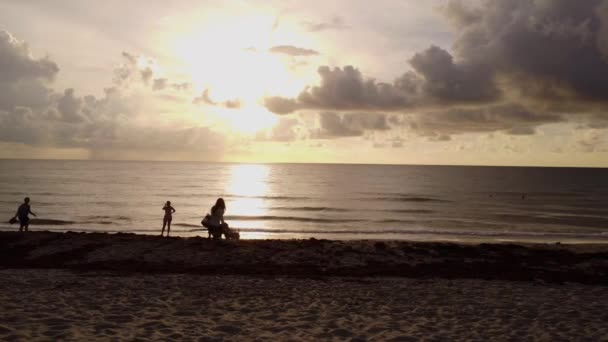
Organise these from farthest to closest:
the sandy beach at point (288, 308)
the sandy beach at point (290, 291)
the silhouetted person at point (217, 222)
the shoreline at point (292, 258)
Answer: the silhouetted person at point (217, 222) < the shoreline at point (292, 258) < the sandy beach at point (290, 291) < the sandy beach at point (288, 308)

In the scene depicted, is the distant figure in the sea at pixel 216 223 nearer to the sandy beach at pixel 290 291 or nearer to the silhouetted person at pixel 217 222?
the silhouetted person at pixel 217 222

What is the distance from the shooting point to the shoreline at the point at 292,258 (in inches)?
536

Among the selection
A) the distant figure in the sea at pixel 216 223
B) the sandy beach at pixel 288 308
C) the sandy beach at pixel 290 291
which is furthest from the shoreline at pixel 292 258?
the sandy beach at pixel 288 308

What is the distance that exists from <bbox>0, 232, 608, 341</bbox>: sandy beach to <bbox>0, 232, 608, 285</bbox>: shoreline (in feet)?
0.19

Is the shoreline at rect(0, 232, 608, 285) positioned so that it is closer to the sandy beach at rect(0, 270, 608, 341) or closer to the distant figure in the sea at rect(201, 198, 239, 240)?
the distant figure in the sea at rect(201, 198, 239, 240)

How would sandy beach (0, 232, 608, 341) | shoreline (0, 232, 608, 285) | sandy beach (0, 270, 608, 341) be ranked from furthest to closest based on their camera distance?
shoreline (0, 232, 608, 285) < sandy beach (0, 232, 608, 341) < sandy beach (0, 270, 608, 341)

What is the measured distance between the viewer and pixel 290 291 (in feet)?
36.6

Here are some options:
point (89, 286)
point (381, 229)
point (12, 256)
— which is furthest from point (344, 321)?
point (381, 229)

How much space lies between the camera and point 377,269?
14273 mm

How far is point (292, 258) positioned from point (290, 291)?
14.4 ft

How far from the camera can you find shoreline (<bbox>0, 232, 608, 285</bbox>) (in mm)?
13625

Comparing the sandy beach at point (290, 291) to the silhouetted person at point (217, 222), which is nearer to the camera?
the sandy beach at point (290, 291)

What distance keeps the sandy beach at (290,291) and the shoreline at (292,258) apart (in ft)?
0.19

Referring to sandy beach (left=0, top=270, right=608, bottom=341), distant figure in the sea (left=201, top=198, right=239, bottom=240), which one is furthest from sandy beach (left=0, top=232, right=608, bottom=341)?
distant figure in the sea (left=201, top=198, right=239, bottom=240)
